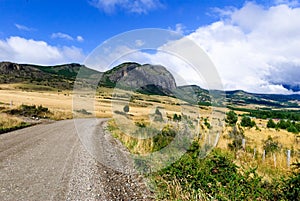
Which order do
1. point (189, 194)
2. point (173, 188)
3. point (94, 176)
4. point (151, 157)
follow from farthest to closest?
point (151, 157)
point (94, 176)
point (173, 188)
point (189, 194)

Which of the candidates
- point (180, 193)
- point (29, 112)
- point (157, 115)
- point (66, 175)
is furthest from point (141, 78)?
point (29, 112)

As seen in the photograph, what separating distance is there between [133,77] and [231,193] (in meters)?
6.83

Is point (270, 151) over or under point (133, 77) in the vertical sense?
under

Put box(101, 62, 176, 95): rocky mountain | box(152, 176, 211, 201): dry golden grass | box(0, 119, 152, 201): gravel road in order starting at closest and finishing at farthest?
box(152, 176, 211, 201): dry golden grass, box(0, 119, 152, 201): gravel road, box(101, 62, 176, 95): rocky mountain

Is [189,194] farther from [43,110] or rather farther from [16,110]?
[43,110]

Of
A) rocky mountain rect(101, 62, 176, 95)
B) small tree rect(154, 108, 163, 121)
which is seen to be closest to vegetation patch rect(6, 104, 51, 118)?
small tree rect(154, 108, 163, 121)

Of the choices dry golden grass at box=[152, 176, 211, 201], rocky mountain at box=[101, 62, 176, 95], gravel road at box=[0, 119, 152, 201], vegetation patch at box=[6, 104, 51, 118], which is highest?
A: rocky mountain at box=[101, 62, 176, 95]

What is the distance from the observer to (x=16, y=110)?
34.6 metres

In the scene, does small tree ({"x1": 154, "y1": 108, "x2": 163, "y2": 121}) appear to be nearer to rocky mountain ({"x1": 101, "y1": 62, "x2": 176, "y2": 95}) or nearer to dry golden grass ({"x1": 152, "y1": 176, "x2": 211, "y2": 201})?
rocky mountain ({"x1": 101, "y1": 62, "x2": 176, "y2": 95})

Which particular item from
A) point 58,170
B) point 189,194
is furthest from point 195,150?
point 58,170

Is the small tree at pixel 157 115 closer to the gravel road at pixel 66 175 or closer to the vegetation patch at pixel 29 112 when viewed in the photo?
the gravel road at pixel 66 175

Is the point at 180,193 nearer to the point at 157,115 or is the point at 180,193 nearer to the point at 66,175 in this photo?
the point at 66,175

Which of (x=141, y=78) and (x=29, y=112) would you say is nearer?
(x=141, y=78)

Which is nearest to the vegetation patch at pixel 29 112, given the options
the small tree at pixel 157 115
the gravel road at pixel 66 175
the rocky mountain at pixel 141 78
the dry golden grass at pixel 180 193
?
the small tree at pixel 157 115
